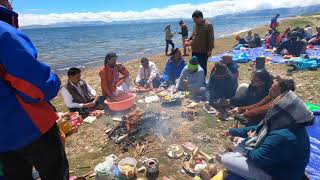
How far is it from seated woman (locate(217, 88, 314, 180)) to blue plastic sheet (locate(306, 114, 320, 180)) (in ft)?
3.04

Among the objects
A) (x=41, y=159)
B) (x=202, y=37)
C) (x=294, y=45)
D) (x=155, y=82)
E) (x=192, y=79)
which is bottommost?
(x=155, y=82)

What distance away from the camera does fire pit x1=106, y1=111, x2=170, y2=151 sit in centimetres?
692

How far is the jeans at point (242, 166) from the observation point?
4.77 meters

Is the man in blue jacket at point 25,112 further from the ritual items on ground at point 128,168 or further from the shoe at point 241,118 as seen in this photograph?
the shoe at point 241,118

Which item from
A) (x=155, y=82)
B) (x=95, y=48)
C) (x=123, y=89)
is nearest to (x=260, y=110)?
(x=123, y=89)

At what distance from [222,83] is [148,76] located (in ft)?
11.2

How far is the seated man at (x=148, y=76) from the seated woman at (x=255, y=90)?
363cm

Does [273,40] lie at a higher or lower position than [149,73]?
higher

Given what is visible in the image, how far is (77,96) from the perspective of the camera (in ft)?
29.3

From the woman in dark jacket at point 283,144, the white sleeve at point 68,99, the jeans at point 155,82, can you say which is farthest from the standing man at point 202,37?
the woman in dark jacket at point 283,144

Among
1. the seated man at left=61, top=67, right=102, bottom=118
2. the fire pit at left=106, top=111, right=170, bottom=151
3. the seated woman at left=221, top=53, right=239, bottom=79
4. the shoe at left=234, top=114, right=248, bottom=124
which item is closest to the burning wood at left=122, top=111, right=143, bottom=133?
the fire pit at left=106, top=111, right=170, bottom=151

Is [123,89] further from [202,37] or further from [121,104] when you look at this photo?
[202,37]

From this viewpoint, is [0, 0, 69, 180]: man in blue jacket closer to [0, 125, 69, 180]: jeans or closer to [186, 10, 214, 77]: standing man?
[0, 125, 69, 180]: jeans

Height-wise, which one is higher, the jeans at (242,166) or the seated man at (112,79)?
the seated man at (112,79)
